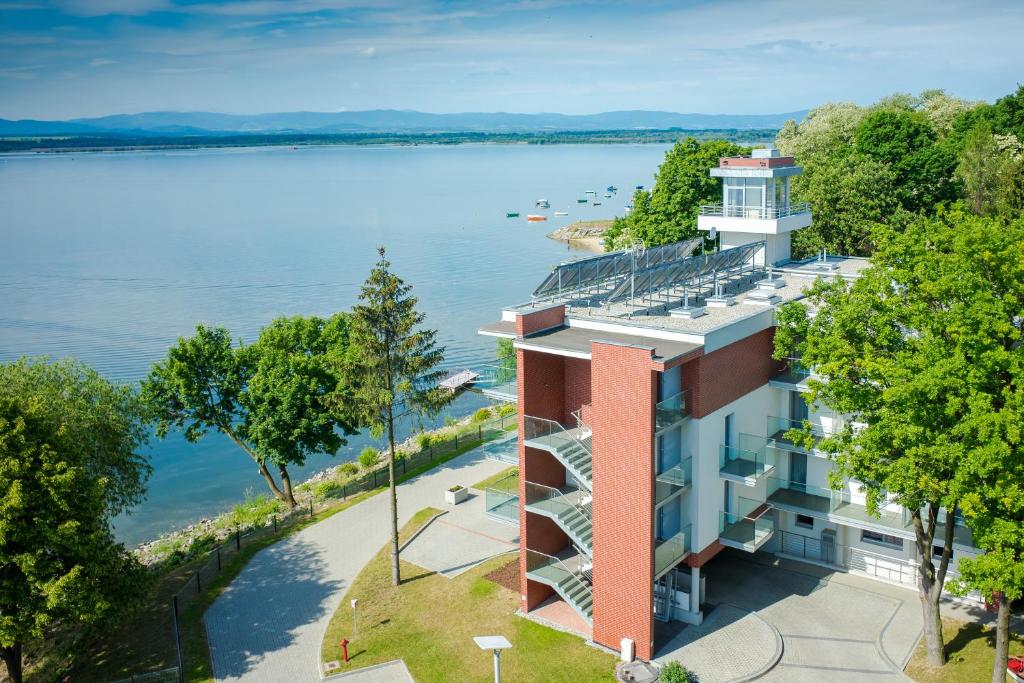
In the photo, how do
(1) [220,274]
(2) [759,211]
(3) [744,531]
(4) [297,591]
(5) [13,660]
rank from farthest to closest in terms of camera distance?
(1) [220,274]
(2) [759,211]
(4) [297,591]
(3) [744,531]
(5) [13,660]

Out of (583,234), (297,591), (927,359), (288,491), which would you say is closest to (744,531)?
(927,359)

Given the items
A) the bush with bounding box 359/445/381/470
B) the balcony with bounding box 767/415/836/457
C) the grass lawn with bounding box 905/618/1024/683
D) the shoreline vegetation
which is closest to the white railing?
the balcony with bounding box 767/415/836/457

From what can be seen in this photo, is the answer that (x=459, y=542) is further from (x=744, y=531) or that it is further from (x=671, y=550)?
(x=744, y=531)

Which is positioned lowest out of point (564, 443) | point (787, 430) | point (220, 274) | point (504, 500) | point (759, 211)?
point (504, 500)

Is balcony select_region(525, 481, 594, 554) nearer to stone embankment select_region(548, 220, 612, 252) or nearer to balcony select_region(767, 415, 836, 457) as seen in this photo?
balcony select_region(767, 415, 836, 457)

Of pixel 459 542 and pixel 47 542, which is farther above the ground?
pixel 47 542

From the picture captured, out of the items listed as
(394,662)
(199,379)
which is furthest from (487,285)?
(394,662)

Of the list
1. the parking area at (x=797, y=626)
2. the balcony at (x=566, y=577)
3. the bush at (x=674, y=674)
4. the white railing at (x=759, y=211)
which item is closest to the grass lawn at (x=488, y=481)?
the balcony at (x=566, y=577)
